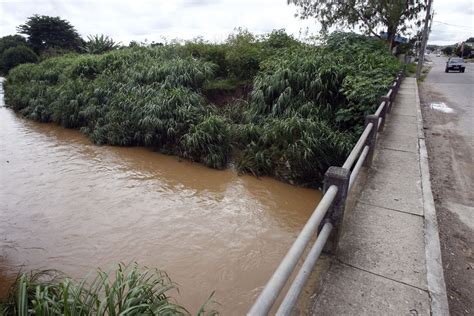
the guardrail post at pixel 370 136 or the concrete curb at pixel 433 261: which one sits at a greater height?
the guardrail post at pixel 370 136

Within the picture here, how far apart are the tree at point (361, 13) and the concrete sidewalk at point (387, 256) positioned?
1692cm

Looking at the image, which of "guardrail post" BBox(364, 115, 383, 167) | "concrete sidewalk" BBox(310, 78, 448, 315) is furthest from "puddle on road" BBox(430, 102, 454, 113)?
"guardrail post" BBox(364, 115, 383, 167)

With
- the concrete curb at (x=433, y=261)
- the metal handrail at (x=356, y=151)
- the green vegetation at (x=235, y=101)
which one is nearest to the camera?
the concrete curb at (x=433, y=261)

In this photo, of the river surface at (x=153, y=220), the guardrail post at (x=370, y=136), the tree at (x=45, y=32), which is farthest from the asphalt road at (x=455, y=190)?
the tree at (x=45, y=32)

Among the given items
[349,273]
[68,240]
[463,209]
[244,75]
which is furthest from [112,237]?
[244,75]

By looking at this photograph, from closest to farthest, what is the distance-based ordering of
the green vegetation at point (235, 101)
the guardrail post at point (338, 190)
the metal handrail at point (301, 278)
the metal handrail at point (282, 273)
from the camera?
the metal handrail at point (282, 273) < the metal handrail at point (301, 278) < the guardrail post at point (338, 190) < the green vegetation at point (235, 101)

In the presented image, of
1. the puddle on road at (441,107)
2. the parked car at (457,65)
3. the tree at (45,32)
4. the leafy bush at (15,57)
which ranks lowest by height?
the puddle on road at (441,107)

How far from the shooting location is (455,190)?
4.00 metres

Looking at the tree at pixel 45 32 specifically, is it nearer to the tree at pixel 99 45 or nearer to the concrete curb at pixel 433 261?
the tree at pixel 99 45

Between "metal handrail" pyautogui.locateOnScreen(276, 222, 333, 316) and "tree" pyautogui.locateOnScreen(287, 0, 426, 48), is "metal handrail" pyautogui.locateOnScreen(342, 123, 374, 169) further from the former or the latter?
"tree" pyautogui.locateOnScreen(287, 0, 426, 48)

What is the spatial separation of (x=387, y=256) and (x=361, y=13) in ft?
64.7

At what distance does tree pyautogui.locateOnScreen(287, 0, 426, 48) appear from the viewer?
56.5ft

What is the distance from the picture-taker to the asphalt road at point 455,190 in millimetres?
2389

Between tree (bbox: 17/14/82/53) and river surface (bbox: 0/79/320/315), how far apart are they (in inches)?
1125
